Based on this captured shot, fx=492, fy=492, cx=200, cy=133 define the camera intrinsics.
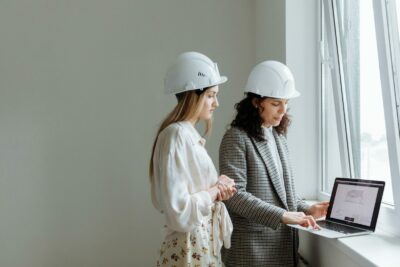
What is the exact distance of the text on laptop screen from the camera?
1703 mm

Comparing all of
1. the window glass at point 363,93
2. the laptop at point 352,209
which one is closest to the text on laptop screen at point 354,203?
the laptop at point 352,209

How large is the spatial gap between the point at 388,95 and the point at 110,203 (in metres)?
1.99

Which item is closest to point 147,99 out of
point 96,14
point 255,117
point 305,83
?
point 96,14

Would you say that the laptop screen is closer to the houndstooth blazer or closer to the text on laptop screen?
the text on laptop screen

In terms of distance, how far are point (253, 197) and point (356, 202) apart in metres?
0.37

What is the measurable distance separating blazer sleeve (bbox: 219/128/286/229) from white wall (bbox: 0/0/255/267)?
137 centimetres

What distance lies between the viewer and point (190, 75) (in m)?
1.74

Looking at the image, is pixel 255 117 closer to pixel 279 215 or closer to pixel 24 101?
pixel 279 215

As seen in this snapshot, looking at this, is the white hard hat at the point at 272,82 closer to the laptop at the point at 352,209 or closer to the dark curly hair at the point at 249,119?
the dark curly hair at the point at 249,119

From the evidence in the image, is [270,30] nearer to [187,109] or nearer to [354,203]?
[187,109]

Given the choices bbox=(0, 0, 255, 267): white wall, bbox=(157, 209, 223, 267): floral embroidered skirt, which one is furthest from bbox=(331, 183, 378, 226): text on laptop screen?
bbox=(0, 0, 255, 267): white wall

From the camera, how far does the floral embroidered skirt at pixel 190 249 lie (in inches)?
66.4

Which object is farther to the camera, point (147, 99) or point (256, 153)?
point (147, 99)

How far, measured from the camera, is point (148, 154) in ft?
10.3
